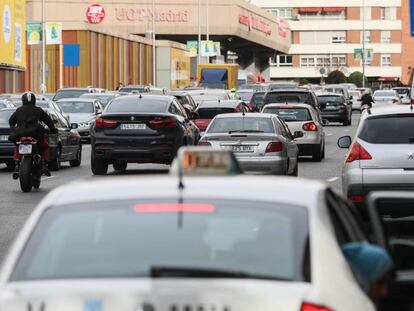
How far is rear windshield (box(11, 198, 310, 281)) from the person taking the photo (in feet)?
17.3

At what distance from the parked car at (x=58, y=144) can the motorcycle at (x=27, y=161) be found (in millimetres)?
4191

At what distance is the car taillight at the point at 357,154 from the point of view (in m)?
16.9

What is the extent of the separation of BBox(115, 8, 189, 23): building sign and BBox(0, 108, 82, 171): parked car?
81.6 m

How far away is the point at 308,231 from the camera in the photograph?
5379 mm

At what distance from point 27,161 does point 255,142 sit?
4.03m

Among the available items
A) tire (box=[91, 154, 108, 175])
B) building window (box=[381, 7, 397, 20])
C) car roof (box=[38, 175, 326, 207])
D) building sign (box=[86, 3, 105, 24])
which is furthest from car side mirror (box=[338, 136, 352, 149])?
building window (box=[381, 7, 397, 20])

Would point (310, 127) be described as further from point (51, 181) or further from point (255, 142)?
point (51, 181)

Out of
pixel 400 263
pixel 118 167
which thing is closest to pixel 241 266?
pixel 400 263

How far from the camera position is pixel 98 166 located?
27328 millimetres

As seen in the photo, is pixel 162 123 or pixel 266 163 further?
pixel 162 123

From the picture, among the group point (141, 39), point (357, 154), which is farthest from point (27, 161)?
point (141, 39)

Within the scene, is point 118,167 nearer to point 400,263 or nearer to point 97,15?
point 400,263

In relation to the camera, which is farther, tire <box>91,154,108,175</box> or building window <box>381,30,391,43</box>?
building window <box>381,30,391,43</box>

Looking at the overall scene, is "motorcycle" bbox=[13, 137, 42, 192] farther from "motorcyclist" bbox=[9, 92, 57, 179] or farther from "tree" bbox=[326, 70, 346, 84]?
"tree" bbox=[326, 70, 346, 84]
